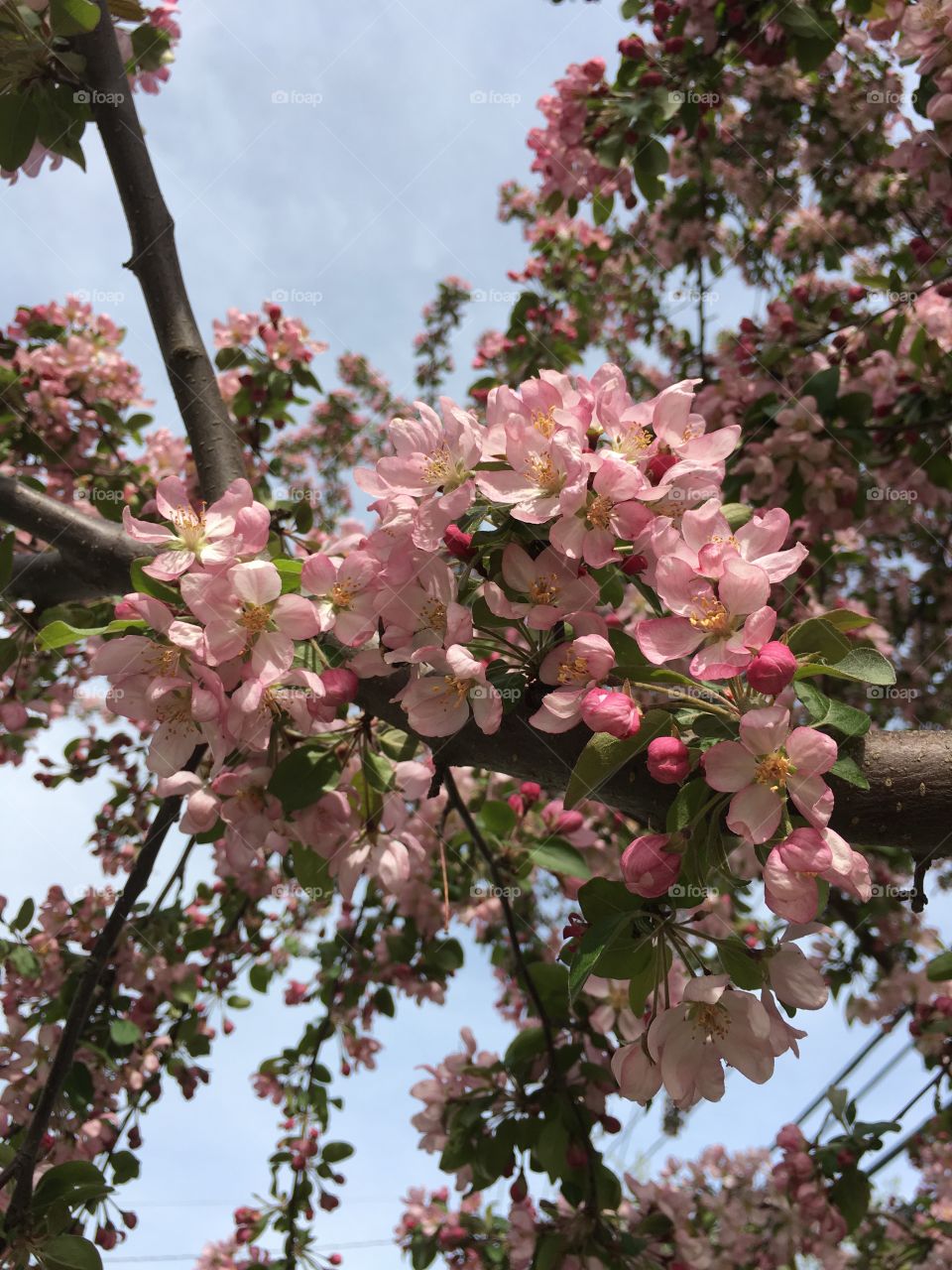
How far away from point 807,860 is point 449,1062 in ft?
5.14

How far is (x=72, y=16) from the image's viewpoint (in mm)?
1726

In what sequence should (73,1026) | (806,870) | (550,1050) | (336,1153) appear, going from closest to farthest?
(806,870) < (73,1026) < (550,1050) < (336,1153)

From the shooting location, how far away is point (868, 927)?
3.41m

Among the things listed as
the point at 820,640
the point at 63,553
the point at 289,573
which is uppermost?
the point at 63,553

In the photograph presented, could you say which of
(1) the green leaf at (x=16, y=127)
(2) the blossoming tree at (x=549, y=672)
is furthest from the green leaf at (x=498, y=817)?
(1) the green leaf at (x=16, y=127)

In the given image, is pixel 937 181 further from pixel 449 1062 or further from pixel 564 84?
pixel 449 1062

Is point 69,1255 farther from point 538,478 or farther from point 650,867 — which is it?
point 538,478

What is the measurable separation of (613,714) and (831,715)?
0.85 ft

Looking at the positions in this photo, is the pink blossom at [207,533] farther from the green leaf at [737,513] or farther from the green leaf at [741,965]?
the green leaf at [741,965]

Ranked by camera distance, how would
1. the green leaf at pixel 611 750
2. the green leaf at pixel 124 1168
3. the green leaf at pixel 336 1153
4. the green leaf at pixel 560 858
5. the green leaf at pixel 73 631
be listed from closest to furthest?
the green leaf at pixel 611 750 < the green leaf at pixel 73 631 < the green leaf at pixel 560 858 < the green leaf at pixel 124 1168 < the green leaf at pixel 336 1153

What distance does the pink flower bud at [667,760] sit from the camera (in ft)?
3.15

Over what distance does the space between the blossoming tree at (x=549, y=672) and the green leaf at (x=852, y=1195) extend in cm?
2

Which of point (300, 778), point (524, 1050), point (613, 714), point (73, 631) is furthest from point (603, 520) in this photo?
point (524, 1050)

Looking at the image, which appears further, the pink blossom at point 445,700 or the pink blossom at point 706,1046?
the pink blossom at point 445,700
